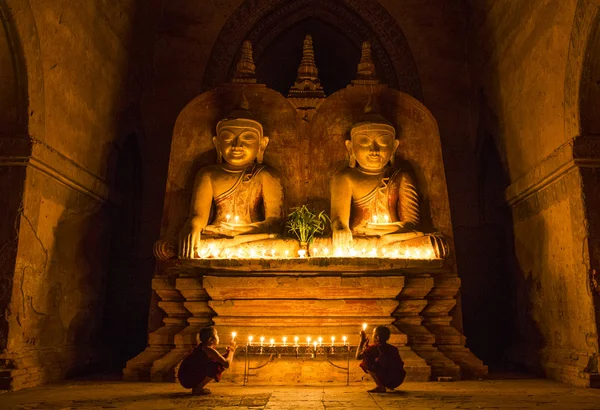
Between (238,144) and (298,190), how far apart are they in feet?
3.42

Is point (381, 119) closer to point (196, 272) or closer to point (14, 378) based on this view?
point (196, 272)

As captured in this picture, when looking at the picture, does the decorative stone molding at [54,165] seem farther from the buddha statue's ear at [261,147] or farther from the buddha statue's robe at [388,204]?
the buddha statue's robe at [388,204]

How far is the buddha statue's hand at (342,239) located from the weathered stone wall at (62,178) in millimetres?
3169

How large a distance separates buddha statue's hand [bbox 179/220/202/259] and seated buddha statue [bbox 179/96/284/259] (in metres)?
0.08

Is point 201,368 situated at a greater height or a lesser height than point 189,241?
lesser

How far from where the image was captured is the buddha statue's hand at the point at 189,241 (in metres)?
7.11

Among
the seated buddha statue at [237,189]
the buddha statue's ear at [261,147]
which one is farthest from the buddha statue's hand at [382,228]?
the buddha statue's ear at [261,147]

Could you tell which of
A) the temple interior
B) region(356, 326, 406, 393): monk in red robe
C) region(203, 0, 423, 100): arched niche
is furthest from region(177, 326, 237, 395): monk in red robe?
region(203, 0, 423, 100): arched niche

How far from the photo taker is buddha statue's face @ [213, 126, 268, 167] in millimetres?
7977

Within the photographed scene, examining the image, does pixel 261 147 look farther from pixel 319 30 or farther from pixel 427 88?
pixel 319 30

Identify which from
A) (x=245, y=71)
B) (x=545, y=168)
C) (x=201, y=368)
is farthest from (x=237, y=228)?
(x=545, y=168)

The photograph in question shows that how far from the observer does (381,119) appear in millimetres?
8023

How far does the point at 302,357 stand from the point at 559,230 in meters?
3.14

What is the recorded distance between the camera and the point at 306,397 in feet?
16.7
